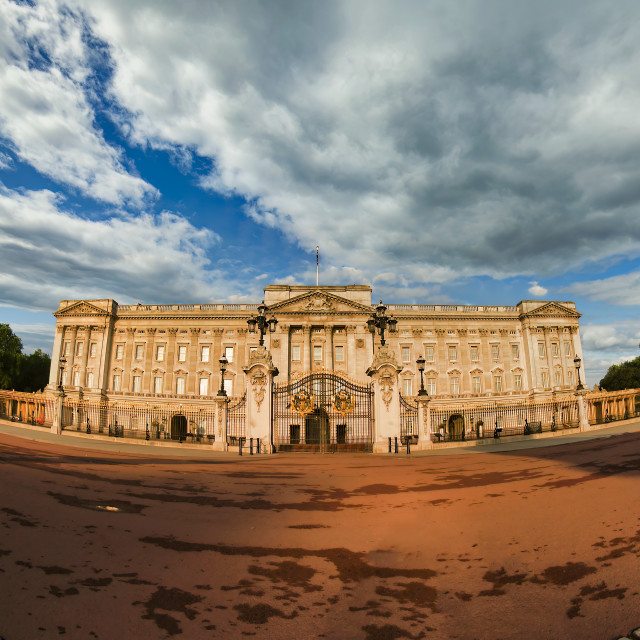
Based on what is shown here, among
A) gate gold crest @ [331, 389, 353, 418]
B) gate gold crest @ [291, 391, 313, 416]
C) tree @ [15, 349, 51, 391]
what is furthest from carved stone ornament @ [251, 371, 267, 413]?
tree @ [15, 349, 51, 391]

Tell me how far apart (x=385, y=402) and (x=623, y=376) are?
67632mm

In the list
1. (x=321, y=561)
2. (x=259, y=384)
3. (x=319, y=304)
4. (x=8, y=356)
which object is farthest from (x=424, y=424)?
(x=8, y=356)

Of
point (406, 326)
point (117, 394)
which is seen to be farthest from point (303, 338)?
point (117, 394)

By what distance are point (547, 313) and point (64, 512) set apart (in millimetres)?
52073

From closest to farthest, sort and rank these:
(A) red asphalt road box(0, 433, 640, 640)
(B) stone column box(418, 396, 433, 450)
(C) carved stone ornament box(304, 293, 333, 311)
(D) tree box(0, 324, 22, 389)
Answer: (A) red asphalt road box(0, 433, 640, 640) → (B) stone column box(418, 396, 433, 450) → (C) carved stone ornament box(304, 293, 333, 311) → (D) tree box(0, 324, 22, 389)

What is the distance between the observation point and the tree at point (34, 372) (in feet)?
206

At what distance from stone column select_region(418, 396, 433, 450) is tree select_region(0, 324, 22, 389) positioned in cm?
6028

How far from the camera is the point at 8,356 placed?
180 feet

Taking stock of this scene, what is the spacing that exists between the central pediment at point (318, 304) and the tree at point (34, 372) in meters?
47.0

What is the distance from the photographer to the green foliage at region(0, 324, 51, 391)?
54.6 m

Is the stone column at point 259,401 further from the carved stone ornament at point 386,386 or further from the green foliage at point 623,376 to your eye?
the green foliage at point 623,376

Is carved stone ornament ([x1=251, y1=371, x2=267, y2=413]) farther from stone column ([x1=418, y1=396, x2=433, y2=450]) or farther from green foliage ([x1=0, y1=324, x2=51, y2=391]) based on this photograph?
green foliage ([x1=0, y1=324, x2=51, y2=391])

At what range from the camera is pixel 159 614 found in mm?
3268

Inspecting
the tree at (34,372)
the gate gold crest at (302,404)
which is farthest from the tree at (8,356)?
the gate gold crest at (302,404)
